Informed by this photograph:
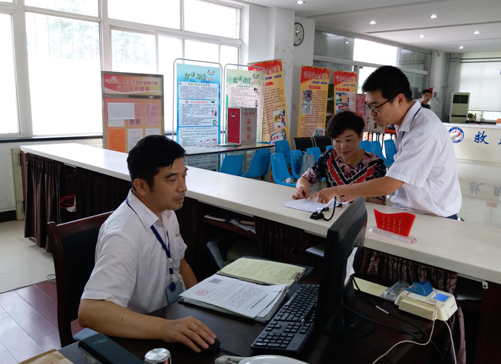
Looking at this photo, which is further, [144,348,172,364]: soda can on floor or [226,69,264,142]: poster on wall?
[226,69,264,142]: poster on wall

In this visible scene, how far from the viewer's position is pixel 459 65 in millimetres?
14555

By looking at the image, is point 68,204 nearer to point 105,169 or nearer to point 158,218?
point 105,169

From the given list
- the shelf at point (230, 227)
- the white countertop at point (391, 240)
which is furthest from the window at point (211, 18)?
the shelf at point (230, 227)

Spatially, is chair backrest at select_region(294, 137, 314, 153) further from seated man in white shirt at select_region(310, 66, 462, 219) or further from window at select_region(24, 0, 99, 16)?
seated man in white shirt at select_region(310, 66, 462, 219)

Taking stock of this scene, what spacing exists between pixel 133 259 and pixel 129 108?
4292 mm

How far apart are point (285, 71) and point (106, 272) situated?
7.54 meters

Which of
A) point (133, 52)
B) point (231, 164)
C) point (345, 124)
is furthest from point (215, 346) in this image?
point (133, 52)

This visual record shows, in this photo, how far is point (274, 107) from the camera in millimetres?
7887

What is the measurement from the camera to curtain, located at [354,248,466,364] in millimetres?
1368

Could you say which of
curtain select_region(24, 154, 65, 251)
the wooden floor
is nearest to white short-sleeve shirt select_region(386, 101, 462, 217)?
the wooden floor

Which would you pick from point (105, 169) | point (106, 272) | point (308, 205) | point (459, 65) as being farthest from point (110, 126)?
point (459, 65)

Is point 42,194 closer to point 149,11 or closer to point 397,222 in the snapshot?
point 397,222

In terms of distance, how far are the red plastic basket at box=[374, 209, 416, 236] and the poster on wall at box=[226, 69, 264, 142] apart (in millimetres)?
5449

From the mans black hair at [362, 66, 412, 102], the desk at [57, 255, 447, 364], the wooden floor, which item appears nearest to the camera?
the desk at [57, 255, 447, 364]
